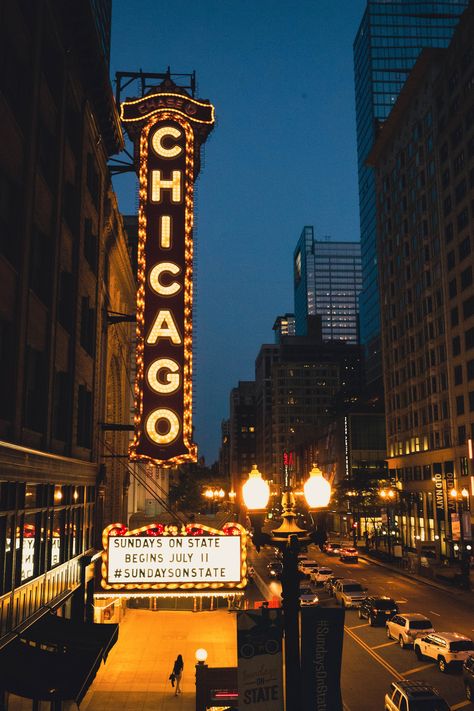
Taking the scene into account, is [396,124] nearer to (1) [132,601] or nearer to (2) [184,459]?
(1) [132,601]

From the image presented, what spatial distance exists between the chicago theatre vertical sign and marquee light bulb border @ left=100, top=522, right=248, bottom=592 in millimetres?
5581

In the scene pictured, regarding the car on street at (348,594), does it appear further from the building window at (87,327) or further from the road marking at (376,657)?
the building window at (87,327)

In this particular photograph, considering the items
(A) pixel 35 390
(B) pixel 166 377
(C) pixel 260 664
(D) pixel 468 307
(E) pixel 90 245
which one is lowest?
(C) pixel 260 664

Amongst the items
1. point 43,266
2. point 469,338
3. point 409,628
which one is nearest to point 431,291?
point 469,338

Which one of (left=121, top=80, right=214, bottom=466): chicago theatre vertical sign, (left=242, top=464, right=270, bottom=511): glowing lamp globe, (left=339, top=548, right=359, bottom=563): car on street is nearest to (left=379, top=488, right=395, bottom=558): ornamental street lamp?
(left=339, top=548, right=359, bottom=563): car on street

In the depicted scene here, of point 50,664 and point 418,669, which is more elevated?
point 50,664

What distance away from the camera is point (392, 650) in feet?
94.5

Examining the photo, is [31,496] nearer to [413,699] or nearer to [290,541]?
[290,541]

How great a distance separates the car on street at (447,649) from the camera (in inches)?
974

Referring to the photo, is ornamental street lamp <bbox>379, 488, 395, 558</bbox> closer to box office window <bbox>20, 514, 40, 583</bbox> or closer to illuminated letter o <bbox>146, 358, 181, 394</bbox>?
illuminated letter o <bbox>146, 358, 181, 394</bbox>

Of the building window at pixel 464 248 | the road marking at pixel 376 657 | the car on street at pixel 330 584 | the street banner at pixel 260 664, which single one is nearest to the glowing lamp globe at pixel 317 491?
the street banner at pixel 260 664

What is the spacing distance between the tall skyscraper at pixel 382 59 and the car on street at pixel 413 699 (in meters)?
161

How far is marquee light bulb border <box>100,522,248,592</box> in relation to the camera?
17.2m

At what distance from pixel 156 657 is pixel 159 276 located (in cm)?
1611
